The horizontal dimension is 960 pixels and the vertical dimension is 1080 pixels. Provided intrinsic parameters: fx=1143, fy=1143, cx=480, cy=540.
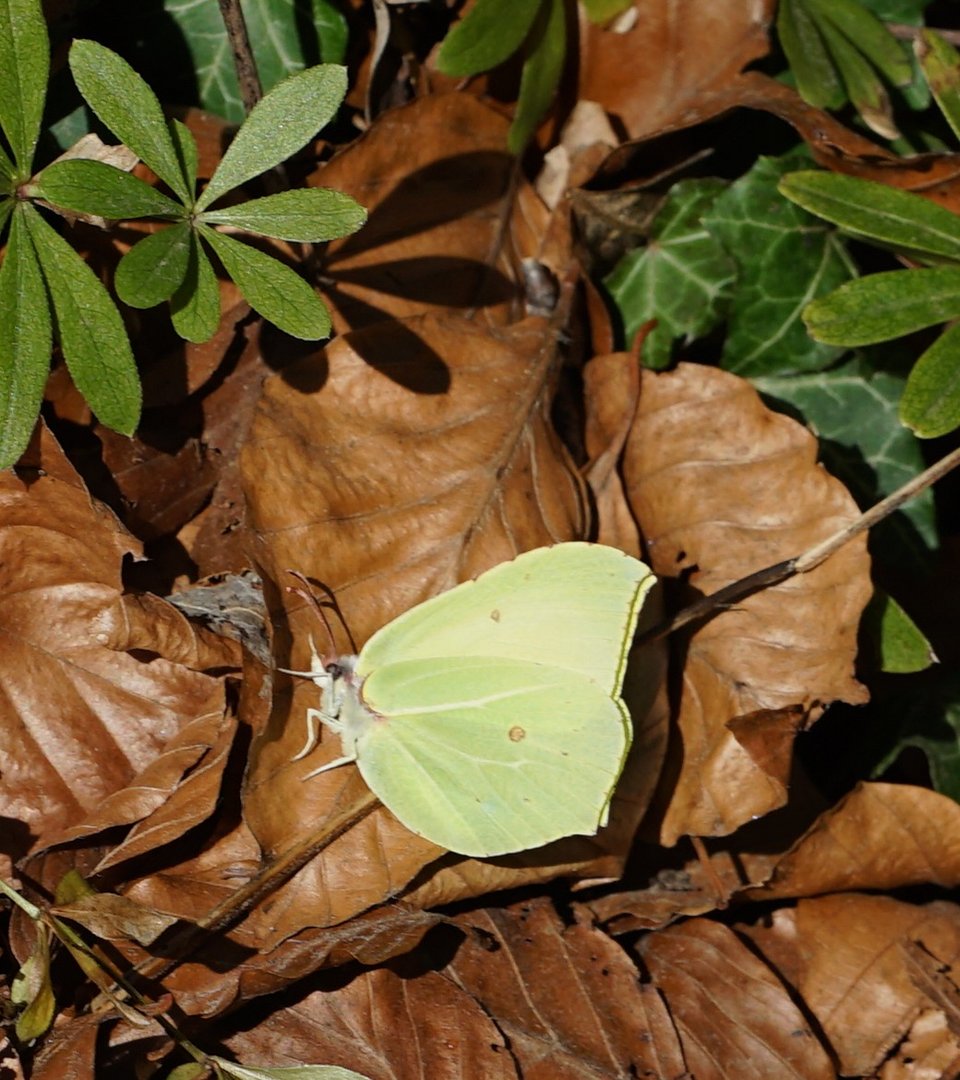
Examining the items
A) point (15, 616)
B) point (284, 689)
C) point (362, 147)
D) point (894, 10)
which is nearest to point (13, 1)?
point (362, 147)

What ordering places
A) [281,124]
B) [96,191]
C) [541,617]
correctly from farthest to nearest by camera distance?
[541,617], [281,124], [96,191]

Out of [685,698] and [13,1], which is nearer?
[13,1]

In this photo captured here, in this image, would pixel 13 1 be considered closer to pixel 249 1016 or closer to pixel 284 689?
pixel 284 689

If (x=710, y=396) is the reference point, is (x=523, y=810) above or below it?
below

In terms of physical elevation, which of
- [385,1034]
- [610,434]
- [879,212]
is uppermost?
[879,212]

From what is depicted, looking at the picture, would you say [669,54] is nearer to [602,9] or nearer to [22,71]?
[602,9]

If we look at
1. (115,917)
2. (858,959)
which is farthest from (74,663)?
(858,959)

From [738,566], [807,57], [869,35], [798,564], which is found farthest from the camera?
[869,35]
